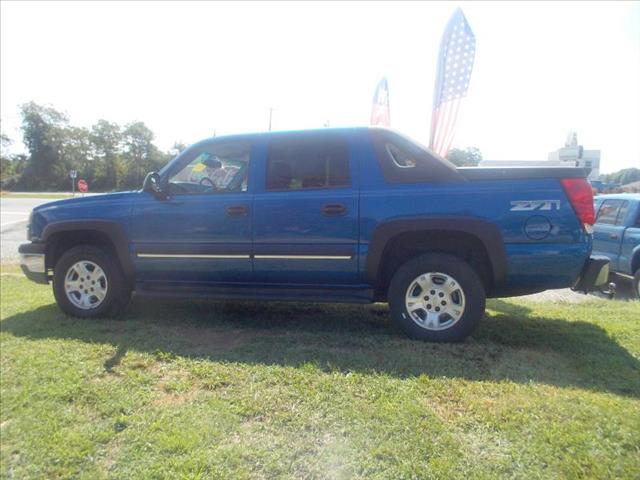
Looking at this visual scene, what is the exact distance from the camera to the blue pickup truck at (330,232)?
3612mm

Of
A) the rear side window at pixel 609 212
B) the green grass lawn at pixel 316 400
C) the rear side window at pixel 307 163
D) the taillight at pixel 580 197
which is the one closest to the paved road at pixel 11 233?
the green grass lawn at pixel 316 400

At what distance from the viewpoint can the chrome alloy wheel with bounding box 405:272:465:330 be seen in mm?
3768

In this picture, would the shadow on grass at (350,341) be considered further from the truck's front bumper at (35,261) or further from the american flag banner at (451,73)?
the american flag banner at (451,73)

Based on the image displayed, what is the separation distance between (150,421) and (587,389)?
2746 millimetres

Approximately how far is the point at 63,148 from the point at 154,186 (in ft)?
240

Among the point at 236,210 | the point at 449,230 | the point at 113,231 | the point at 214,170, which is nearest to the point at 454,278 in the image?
the point at 449,230

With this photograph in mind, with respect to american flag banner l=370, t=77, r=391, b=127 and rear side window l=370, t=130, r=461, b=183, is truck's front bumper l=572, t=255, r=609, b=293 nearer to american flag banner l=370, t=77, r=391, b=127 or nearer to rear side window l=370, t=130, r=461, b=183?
rear side window l=370, t=130, r=461, b=183

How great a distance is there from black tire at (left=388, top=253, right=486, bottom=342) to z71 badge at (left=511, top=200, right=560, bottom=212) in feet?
2.02

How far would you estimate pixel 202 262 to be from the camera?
14.0 ft

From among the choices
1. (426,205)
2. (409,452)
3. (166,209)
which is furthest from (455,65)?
(409,452)

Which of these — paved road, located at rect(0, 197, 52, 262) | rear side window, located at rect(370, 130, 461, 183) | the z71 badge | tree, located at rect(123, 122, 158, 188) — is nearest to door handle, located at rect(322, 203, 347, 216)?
rear side window, located at rect(370, 130, 461, 183)

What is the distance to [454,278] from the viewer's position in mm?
3738

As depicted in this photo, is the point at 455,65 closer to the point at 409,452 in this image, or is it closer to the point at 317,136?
the point at 317,136

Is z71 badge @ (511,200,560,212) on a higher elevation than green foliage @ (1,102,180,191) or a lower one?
lower
